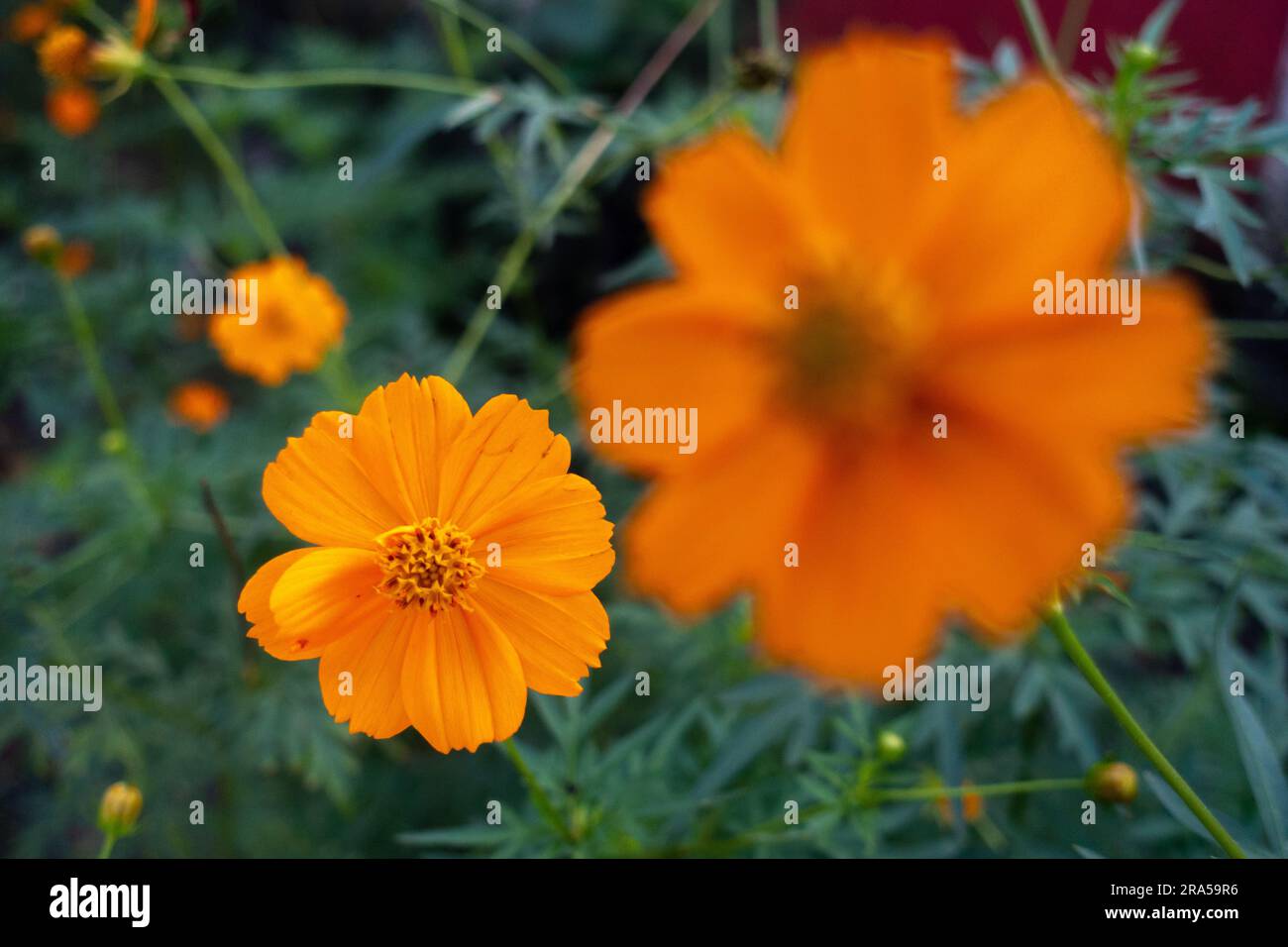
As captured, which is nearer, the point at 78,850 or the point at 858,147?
the point at 858,147

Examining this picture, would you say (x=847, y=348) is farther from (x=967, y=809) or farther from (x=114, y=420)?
(x=114, y=420)

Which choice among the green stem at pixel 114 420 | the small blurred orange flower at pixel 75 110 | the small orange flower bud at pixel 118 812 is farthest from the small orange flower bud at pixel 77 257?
the small orange flower bud at pixel 118 812

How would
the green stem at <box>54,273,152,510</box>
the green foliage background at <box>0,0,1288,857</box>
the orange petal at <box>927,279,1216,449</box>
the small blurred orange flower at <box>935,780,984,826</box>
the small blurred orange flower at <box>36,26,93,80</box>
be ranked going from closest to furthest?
1. the orange petal at <box>927,279,1216,449</box>
2. the green foliage background at <box>0,0,1288,857</box>
3. the small blurred orange flower at <box>935,780,984,826</box>
4. the small blurred orange flower at <box>36,26,93,80</box>
5. the green stem at <box>54,273,152,510</box>

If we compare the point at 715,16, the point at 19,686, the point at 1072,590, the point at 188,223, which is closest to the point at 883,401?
the point at 1072,590

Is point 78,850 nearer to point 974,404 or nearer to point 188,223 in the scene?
point 188,223

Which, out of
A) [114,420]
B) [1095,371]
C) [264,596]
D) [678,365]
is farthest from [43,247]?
[1095,371]

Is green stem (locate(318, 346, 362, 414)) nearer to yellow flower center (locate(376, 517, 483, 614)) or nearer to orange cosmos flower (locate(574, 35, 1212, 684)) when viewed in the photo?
yellow flower center (locate(376, 517, 483, 614))

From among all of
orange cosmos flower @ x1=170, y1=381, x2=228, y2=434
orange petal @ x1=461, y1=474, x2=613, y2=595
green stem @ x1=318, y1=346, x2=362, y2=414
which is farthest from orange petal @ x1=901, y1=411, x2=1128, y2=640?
orange cosmos flower @ x1=170, y1=381, x2=228, y2=434
